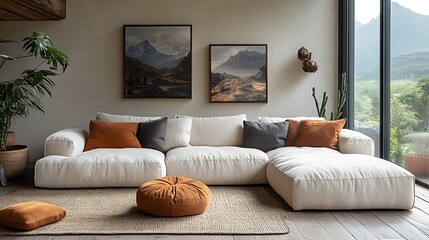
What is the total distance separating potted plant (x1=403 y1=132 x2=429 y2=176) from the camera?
13.9 ft

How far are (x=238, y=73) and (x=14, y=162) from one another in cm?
302

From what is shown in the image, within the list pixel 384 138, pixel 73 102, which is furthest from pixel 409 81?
pixel 73 102

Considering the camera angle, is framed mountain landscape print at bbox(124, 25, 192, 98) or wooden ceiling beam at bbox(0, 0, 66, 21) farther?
framed mountain landscape print at bbox(124, 25, 192, 98)

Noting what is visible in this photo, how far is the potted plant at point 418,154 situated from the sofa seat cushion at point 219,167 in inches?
60.2

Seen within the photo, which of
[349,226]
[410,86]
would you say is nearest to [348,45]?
[410,86]

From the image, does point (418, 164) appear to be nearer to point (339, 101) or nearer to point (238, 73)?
point (339, 101)

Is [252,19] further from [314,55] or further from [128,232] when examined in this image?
[128,232]

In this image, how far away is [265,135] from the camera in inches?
195

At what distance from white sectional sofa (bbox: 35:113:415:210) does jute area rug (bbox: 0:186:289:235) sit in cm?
16

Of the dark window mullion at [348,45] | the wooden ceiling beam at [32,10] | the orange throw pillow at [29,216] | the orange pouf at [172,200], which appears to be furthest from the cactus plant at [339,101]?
the orange throw pillow at [29,216]

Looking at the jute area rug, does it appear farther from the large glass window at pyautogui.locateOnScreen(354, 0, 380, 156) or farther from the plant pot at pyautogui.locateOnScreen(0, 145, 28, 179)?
the large glass window at pyautogui.locateOnScreen(354, 0, 380, 156)

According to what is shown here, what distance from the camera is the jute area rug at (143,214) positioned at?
299cm

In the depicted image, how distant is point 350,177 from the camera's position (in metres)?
3.45

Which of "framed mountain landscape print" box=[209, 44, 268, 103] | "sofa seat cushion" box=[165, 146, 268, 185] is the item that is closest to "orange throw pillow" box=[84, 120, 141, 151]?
"sofa seat cushion" box=[165, 146, 268, 185]
